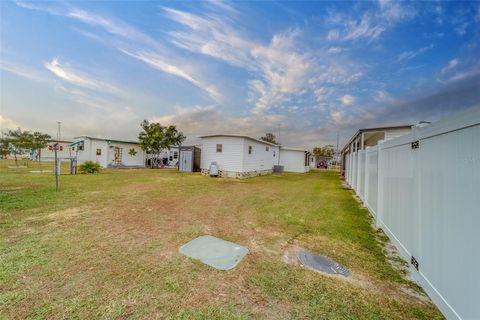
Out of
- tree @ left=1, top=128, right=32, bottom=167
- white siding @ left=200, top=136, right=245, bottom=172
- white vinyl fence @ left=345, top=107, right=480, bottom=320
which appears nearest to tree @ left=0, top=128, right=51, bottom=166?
tree @ left=1, top=128, right=32, bottom=167

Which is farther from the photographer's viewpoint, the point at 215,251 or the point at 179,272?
the point at 215,251

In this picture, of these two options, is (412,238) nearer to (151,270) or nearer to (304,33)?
(151,270)

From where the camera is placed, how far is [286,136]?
39812mm

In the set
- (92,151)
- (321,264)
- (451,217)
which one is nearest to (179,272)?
(321,264)

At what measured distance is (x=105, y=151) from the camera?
21.6 meters

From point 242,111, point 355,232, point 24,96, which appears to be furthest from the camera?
point 242,111

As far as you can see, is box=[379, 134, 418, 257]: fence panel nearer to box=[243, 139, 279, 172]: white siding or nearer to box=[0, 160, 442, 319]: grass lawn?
box=[0, 160, 442, 319]: grass lawn

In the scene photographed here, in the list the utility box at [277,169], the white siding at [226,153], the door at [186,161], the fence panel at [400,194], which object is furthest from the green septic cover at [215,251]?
the utility box at [277,169]

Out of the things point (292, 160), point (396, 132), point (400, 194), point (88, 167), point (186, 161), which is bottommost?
point (88, 167)

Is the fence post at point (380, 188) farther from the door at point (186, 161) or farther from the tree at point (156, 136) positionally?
the tree at point (156, 136)

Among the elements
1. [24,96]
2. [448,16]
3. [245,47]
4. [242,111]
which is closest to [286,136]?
[242,111]

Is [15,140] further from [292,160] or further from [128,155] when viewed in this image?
[292,160]

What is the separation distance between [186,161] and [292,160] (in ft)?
46.4

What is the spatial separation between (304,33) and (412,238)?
34.4ft
